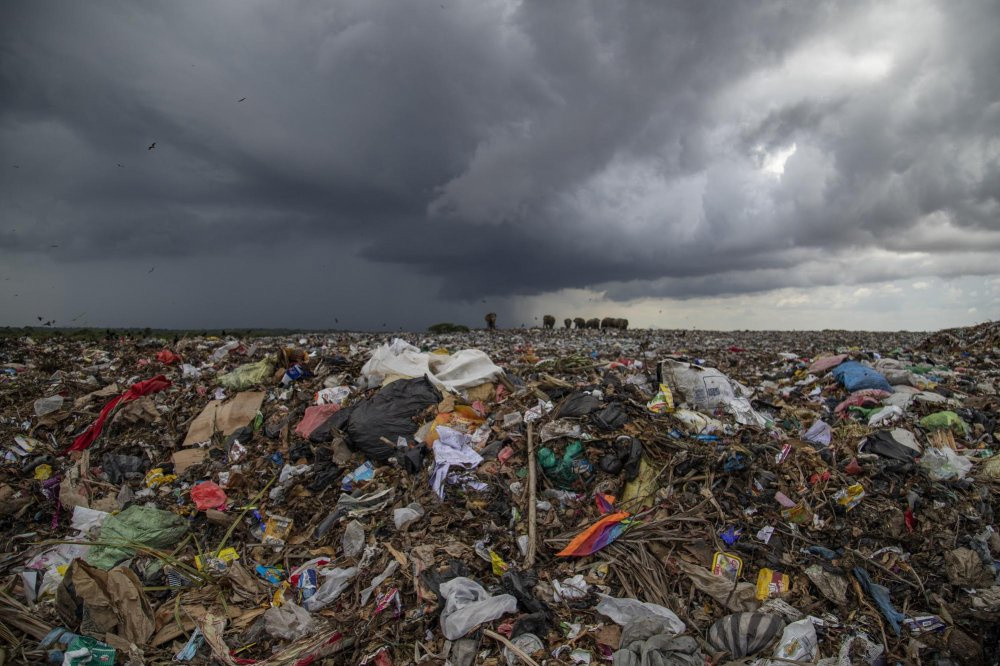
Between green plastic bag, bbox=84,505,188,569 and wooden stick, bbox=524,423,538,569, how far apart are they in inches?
113

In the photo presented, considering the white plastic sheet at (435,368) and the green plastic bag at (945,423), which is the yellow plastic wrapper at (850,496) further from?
the white plastic sheet at (435,368)

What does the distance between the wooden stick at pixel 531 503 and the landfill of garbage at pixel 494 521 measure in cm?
2

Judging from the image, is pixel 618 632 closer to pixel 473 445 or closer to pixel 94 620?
pixel 473 445

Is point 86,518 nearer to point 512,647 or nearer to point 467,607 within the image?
point 467,607

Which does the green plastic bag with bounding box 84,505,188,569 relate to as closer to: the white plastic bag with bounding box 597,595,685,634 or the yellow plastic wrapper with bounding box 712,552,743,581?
the white plastic bag with bounding box 597,595,685,634

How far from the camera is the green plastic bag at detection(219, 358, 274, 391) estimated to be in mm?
6346

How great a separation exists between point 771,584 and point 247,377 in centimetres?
610

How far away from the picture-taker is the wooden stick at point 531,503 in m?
3.41

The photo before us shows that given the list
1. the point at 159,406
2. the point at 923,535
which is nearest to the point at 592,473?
the point at 923,535

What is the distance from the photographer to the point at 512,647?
8.89ft

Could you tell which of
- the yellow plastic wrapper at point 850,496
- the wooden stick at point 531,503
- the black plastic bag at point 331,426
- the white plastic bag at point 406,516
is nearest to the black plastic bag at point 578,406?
the wooden stick at point 531,503

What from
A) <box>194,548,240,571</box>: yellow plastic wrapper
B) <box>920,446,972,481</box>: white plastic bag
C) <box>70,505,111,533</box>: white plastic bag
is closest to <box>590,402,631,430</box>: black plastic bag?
<box>920,446,972,481</box>: white plastic bag

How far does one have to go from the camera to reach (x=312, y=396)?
597 cm

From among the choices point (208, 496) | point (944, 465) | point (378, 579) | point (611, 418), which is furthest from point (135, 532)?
point (944, 465)
